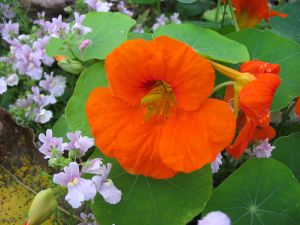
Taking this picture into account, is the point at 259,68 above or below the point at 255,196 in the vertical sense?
above

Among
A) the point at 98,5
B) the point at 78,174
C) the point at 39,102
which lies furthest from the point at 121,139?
the point at 98,5

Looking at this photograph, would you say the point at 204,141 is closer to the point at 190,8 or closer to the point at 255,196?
the point at 255,196

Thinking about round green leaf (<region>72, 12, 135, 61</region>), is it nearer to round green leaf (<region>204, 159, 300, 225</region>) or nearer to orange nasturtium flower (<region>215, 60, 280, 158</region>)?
orange nasturtium flower (<region>215, 60, 280, 158</region>)

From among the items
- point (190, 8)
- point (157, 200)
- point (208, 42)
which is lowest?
point (190, 8)

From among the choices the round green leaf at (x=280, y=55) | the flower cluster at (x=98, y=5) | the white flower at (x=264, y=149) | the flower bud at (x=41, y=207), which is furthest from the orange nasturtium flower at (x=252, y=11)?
the flower bud at (x=41, y=207)

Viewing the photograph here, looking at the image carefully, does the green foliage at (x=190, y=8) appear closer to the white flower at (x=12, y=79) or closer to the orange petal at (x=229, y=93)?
the white flower at (x=12, y=79)

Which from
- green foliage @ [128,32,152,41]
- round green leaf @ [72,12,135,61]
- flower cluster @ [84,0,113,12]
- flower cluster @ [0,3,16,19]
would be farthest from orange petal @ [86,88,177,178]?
flower cluster @ [0,3,16,19]

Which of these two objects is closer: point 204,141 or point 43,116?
point 204,141
